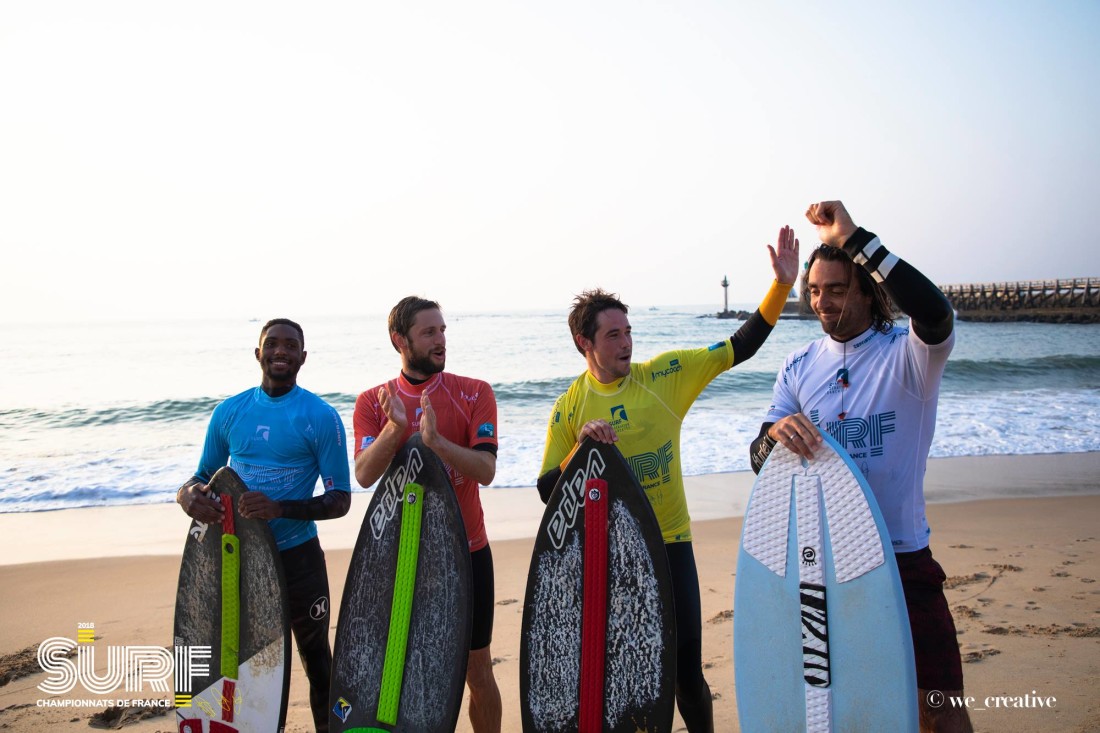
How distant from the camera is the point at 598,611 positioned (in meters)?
2.75

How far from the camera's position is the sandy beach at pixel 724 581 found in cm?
351

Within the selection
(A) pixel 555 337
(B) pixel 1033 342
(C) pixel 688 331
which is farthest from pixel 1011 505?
(C) pixel 688 331

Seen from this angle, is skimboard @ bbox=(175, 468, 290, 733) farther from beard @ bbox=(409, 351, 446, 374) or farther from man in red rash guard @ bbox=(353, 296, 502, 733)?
beard @ bbox=(409, 351, 446, 374)

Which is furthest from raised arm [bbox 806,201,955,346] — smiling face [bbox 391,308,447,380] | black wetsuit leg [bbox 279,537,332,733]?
black wetsuit leg [bbox 279,537,332,733]

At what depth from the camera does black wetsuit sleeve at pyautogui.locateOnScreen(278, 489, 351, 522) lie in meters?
2.99

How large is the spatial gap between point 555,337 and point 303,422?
3002 cm

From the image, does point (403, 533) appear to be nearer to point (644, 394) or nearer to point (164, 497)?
point (644, 394)

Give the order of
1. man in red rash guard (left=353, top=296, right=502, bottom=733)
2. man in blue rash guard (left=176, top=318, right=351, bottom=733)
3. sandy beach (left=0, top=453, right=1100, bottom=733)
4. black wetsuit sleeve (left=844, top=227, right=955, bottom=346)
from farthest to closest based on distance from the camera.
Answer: sandy beach (left=0, top=453, right=1100, bottom=733), man in blue rash guard (left=176, top=318, right=351, bottom=733), man in red rash guard (left=353, top=296, right=502, bottom=733), black wetsuit sleeve (left=844, top=227, right=955, bottom=346)

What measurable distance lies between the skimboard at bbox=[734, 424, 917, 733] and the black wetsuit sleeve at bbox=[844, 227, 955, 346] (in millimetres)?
478

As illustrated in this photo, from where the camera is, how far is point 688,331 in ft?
130

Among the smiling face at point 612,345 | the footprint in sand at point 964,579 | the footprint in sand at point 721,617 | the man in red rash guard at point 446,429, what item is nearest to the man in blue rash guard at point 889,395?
the smiling face at point 612,345

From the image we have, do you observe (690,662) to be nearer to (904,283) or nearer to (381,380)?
(904,283)

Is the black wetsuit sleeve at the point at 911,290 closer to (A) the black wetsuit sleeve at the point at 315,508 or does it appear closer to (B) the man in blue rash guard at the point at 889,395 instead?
(B) the man in blue rash guard at the point at 889,395

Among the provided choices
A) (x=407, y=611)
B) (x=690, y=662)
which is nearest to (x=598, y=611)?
(x=690, y=662)
